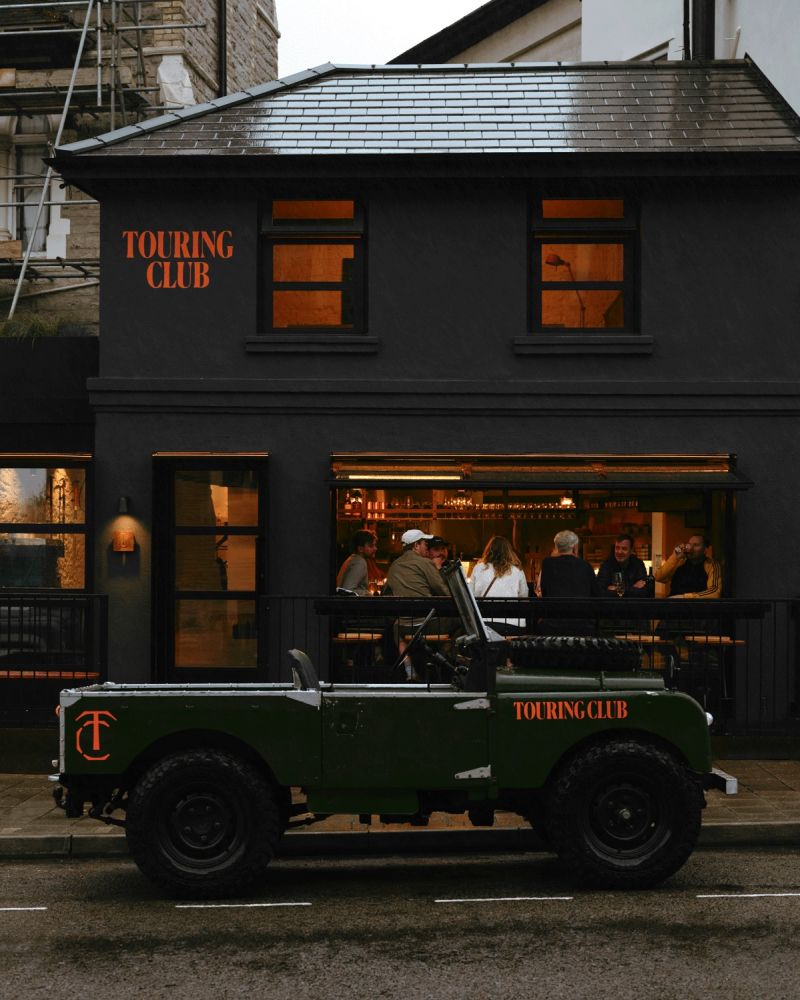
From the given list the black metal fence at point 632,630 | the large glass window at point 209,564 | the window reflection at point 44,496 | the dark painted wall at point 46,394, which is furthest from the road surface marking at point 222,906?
the dark painted wall at point 46,394

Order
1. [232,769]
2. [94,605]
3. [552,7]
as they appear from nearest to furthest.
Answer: [232,769] → [94,605] → [552,7]

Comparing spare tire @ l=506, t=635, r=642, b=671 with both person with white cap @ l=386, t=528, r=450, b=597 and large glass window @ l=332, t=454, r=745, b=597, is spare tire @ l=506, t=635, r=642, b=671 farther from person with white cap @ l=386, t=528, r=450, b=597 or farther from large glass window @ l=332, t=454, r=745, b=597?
large glass window @ l=332, t=454, r=745, b=597

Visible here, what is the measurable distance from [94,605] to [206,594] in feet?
4.51

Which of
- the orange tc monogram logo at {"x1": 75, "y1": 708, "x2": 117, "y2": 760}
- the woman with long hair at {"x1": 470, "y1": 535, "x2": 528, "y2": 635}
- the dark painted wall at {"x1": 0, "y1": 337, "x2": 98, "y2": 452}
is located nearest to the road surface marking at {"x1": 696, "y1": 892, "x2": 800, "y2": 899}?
the orange tc monogram logo at {"x1": 75, "y1": 708, "x2": 117, "y2": 760}

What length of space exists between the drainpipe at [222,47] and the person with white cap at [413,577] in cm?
1194

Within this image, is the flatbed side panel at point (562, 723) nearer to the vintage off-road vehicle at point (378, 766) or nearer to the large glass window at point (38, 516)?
the vintage off-road vehicle at point (378, 766)

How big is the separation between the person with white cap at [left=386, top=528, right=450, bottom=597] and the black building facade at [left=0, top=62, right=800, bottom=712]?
1184 mm

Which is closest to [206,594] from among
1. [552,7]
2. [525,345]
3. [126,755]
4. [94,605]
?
[94,605]

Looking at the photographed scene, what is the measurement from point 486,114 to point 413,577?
5551 millimetres

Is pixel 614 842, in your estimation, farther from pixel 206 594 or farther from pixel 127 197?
pixel 127 197

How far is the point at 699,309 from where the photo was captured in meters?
13.0

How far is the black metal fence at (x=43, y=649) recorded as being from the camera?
440 inches

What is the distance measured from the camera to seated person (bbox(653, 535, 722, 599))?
12492 millimetres

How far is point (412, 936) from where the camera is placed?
6270 millimetres
